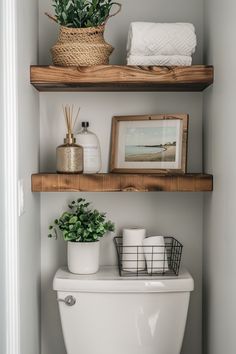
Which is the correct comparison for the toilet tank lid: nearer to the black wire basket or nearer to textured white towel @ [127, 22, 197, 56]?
the black wire basket

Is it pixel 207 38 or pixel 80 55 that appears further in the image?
pixel 207 38

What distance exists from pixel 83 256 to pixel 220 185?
1.98 ft

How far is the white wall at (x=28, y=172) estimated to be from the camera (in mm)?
1869

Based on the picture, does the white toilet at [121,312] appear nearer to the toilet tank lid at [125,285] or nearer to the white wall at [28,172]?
the toilet tank lid at [125,285]

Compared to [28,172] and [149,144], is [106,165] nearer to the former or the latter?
[149,144]

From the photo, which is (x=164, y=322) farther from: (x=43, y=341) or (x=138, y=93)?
(x=138, y=93)

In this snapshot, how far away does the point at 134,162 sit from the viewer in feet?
7.43

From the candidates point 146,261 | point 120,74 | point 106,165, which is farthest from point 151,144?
point 146,261

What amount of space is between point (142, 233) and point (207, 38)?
81cm

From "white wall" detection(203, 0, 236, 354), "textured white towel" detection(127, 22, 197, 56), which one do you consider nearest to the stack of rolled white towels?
"textured white towel" detection(127, 22, 197, 56)

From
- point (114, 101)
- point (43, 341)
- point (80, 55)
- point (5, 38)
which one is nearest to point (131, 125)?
point (114, 101)

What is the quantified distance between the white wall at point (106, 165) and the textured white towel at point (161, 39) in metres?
0.22

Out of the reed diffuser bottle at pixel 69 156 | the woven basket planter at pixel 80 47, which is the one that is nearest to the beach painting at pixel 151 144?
the reed diffuser bottle at pixel 69 156

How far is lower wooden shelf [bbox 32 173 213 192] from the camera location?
6.93ft
